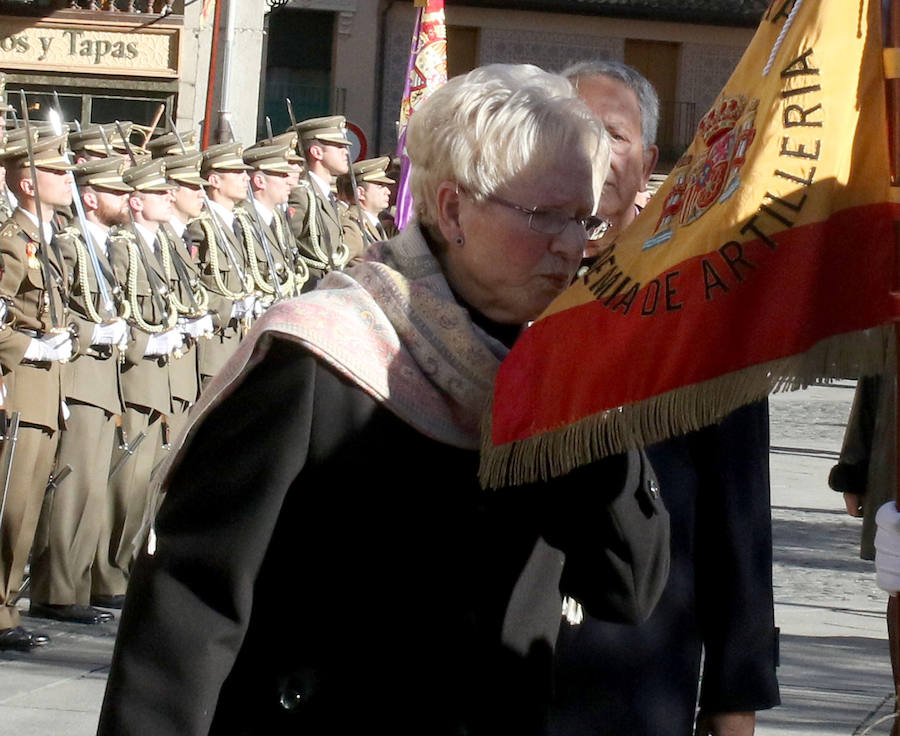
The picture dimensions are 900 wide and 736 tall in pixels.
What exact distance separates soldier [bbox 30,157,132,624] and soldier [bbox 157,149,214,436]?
61 centimetres

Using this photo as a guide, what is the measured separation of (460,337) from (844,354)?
522 mm

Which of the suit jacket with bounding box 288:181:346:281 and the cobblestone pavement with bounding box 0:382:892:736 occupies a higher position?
the suit jacket with bounding box 288:181:346:281

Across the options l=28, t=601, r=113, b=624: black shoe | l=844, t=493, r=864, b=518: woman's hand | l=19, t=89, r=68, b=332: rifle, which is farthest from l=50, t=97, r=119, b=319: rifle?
l=844, t=493, r=864, b=518: woman's hand

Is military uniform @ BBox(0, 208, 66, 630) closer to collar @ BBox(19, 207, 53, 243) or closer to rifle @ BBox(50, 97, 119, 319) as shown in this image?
collar @ BBox(19, 207, 53, 243)

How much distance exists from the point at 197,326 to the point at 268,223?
7.15 ft

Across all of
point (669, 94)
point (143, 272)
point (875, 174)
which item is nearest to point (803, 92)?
point (875, 174)

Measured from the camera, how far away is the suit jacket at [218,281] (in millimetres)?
9789

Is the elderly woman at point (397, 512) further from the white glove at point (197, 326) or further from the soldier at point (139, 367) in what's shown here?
the white glove at point (197, 326)

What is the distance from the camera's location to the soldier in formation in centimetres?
751

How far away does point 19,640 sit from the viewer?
7020mm

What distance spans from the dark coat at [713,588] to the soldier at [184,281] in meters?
6.18

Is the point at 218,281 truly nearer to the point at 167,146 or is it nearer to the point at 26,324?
the point at 167,146

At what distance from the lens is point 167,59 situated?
72.5 ft

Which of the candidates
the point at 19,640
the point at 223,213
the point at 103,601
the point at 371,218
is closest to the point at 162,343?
the point at 103,601
